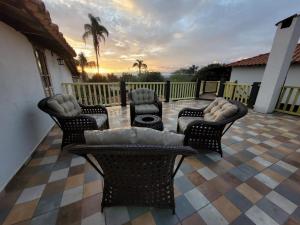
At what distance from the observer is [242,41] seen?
6.82 m

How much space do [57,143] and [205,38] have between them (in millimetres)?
7105

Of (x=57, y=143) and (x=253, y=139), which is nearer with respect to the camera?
(x=57, y=143)

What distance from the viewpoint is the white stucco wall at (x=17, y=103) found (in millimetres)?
1618

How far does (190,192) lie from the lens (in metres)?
1.47

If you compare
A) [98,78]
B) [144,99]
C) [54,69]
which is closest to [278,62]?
[144,99]

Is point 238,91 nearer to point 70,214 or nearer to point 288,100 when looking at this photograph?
point 288,100

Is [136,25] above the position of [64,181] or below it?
above

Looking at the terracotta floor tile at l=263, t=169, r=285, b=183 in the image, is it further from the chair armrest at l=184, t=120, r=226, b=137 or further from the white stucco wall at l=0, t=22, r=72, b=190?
the white stucco wall at l=0, t=22, r=72, b=190

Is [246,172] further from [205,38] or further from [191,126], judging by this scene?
[205,38]

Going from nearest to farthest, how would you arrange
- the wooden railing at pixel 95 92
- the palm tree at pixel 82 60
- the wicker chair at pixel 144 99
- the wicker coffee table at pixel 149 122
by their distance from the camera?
the wicker coffee table at pixel 149 122 → the wicker chair at pixel 144 99 → the wooden railing at pixel 95 92 → the palm tree at pixel 82 60

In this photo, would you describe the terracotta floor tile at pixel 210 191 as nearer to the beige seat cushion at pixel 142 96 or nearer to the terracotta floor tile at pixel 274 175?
the terracotta floor tile at pixel 274 175

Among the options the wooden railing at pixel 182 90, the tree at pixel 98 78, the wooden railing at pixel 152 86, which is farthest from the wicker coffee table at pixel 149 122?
the tree at pixel 98 78

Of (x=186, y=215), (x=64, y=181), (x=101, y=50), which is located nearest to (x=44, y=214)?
(x=64, y=181)

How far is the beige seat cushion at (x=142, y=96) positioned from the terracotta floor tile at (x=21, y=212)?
2596 mm
